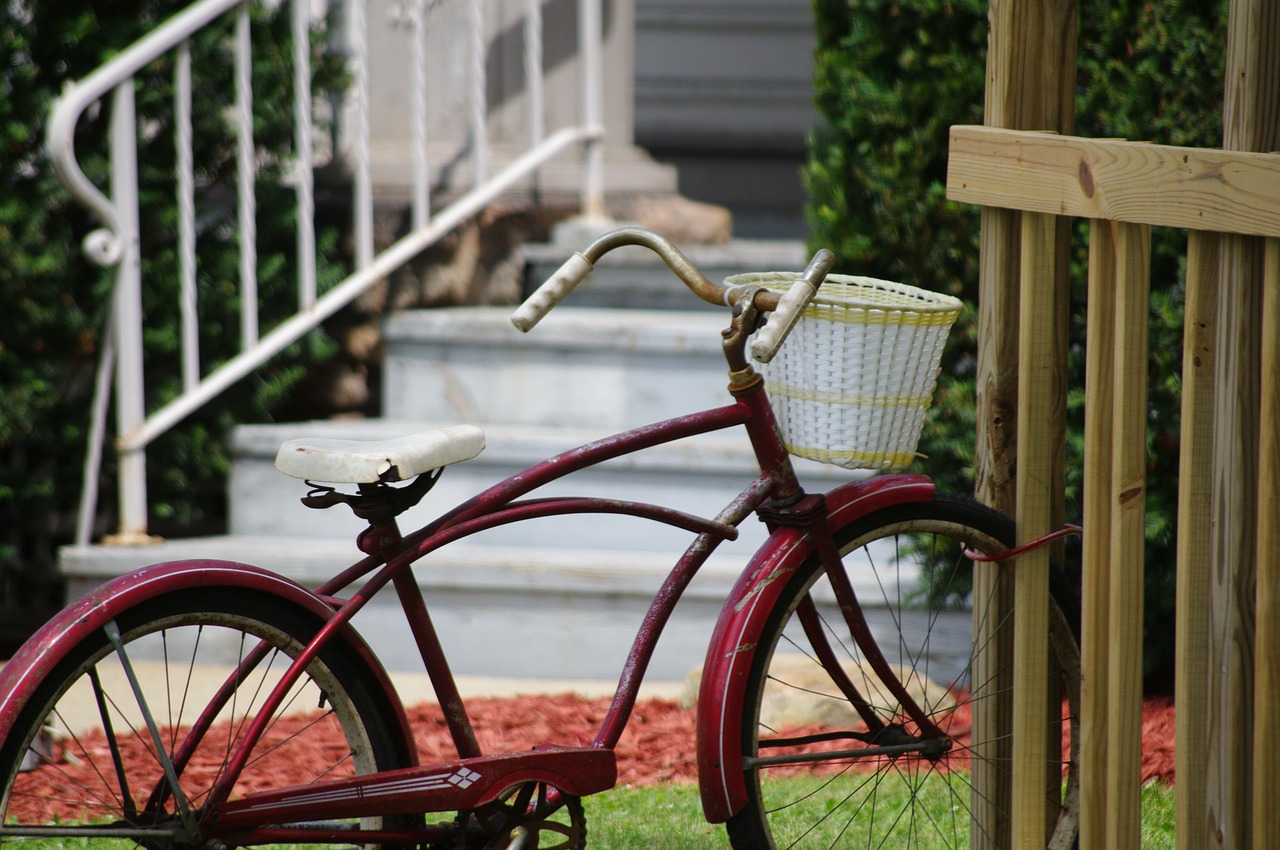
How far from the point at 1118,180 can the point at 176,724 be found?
2.56 meters

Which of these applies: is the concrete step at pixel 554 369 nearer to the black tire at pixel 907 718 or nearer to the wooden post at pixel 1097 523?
the black tire at pixel 907 718

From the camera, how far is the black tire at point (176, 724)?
81.1 inches

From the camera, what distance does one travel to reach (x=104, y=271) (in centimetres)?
410

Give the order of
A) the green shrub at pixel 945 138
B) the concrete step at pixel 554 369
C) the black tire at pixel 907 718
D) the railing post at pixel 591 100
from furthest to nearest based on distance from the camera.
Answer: the railing post at pixel 591 100 → the concrete step at pixel 554 369 → the green shrub at pixel 945 138 → the black tire at pixel 907 718

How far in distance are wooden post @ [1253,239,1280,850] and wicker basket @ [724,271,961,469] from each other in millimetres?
537

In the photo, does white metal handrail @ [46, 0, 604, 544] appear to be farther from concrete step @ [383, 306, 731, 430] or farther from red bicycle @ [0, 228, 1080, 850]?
red bicycle @ [0, 228, 1080, 850]

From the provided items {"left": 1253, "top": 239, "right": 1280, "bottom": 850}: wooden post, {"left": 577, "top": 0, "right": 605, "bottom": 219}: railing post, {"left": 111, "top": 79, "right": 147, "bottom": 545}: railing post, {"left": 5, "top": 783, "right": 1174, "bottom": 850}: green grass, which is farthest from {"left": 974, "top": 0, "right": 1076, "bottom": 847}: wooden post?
{"left": 577, "top": 0, "right": 605, "bottom": 219}: railing post

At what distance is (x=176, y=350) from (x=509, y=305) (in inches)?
53.3

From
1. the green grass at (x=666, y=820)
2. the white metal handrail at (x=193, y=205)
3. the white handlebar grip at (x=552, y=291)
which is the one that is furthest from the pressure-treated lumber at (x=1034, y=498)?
the white metal handrail at (x=193, y=205)

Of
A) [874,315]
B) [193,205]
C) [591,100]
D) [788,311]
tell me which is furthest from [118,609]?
[591,100]

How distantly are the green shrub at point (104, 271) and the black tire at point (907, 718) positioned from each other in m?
2.07

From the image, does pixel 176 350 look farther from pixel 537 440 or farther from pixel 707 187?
pixel 707 187

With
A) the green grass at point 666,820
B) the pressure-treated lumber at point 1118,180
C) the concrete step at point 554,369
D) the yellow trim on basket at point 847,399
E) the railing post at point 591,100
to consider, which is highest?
the railing post at point 591,100

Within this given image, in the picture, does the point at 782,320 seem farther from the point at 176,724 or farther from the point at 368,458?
the point at 176,724
